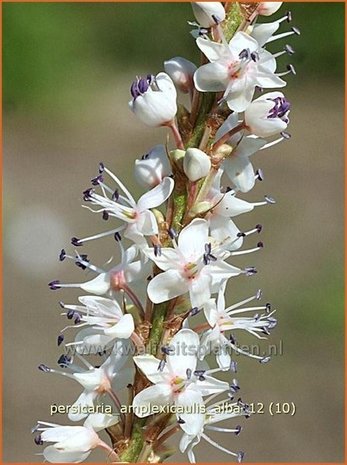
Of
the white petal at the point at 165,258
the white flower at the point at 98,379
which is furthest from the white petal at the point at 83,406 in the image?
the white petal at the point at 165,258

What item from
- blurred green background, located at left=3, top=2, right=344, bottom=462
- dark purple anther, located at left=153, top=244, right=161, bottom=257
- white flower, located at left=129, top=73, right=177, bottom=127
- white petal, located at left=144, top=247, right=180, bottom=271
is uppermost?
white flower, located at left=129, top=73, right=177, bottom=127

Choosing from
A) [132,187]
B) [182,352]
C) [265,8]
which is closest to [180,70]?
[265,8]

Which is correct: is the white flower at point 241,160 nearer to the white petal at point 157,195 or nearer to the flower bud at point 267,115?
the flower bud at point 267,115

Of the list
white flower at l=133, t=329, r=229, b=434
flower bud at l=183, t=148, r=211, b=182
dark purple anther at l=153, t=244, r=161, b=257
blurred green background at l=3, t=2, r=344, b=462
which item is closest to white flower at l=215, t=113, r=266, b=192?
flower bud at l=183, t=148, r=211, b=182

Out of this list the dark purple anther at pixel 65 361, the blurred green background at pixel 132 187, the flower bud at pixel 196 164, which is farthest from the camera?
the blurred green background at pixel 132 187

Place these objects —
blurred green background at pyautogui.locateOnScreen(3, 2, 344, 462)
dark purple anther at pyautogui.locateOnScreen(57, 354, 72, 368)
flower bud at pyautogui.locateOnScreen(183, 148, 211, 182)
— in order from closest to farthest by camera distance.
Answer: flower bud at pyautogui.locateOnScreen(183, 148, 211, 182) → dark purple anther at pyautogui.locateOnScreen(57, 354, 72, 368) → blurred green background at pyautogui.locateOnScreen(3, 2, 344, 462)

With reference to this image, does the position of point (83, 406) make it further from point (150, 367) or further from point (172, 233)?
point (172, 233)

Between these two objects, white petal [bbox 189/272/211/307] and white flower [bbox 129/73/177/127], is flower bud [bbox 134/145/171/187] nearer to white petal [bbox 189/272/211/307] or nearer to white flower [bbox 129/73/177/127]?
white flower [bbox 129/73/177/127]
